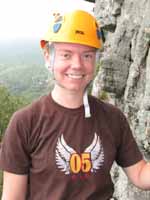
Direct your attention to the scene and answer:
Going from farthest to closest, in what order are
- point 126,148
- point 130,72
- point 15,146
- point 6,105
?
point 6,105 < point 130,72 < point 126,148 < point 15,146

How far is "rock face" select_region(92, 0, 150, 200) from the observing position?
745cm

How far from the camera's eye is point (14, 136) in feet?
12.3

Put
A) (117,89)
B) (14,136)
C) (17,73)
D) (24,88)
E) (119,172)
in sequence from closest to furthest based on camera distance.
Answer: (14,136) < (119,172) < (117,89) < (24,88) < (17,73)

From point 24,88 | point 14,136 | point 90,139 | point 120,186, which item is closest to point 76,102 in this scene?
point 90,139

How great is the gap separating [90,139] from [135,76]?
4.83 metres

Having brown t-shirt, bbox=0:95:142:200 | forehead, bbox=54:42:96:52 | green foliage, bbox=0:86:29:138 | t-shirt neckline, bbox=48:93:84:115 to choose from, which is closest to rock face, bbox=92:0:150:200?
brown t-shirt, bbox=0:95:142:200

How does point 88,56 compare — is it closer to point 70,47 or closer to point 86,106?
point 70,47

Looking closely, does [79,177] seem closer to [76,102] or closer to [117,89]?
[76,102]

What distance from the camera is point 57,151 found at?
3.85 m

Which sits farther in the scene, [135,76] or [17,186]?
[135,76]

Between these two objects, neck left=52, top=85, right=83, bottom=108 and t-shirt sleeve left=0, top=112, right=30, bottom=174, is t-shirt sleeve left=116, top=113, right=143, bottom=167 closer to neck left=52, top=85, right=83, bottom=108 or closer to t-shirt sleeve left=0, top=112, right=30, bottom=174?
neck left=52, top=85, right=83, bottom=108

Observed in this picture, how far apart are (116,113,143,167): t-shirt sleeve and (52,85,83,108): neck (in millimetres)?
522

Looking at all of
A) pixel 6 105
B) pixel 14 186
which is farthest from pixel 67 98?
pixel 6 105

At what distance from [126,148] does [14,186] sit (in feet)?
3.81
